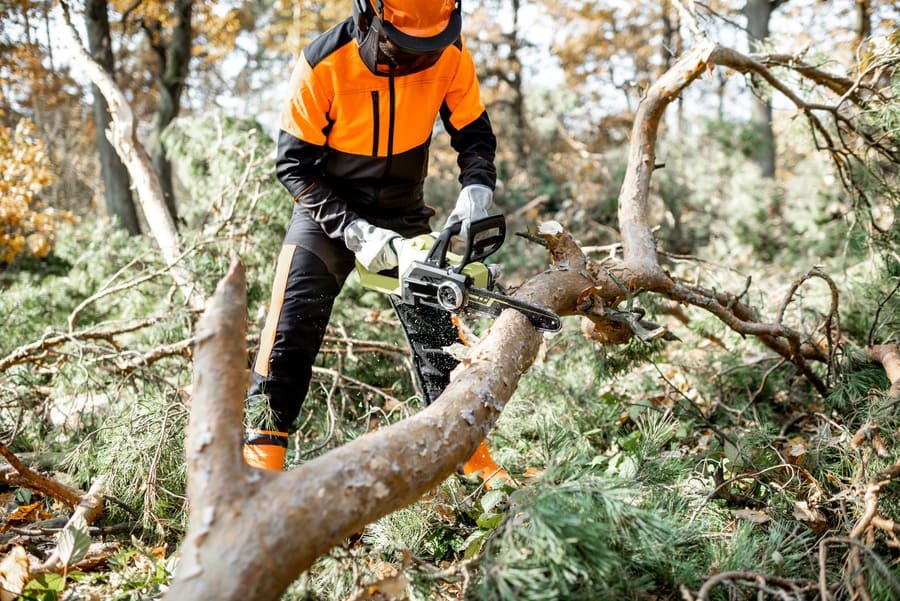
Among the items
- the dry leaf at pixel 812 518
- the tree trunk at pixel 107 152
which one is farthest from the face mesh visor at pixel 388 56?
the tree trunk at pixel 107 152

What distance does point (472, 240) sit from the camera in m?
1.92

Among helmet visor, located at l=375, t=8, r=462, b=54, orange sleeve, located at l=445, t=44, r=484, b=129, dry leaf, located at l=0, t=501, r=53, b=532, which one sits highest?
helmet visor, located at l=375, t=8, r=462, b=54

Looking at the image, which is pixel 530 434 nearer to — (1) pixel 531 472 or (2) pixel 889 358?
(1) pixel 531 472

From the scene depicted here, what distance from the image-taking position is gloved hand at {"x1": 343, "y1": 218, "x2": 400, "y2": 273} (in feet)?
7.27

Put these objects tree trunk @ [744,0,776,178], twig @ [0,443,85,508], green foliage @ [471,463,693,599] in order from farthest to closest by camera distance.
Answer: tree trunk @ [744,0,776,178] → twig @ [0,443,85,508] → green foliage @ [471,463,693,599]

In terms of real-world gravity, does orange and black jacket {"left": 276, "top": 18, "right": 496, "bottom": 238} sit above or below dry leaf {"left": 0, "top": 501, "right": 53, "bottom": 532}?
above

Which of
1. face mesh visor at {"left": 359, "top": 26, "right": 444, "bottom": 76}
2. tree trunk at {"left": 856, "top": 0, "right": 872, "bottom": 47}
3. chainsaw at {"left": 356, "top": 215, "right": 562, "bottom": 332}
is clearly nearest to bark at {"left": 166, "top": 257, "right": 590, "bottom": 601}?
chainsaw at {"left": 356, "top": 215, "right": 562, "bottom": 332}

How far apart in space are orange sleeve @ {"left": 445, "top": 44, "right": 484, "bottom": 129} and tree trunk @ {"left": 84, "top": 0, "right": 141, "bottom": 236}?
5880 mm

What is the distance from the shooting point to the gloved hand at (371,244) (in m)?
2.21

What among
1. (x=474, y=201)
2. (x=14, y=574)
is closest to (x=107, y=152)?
(x=474, y=201)

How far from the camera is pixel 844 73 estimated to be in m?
3.31

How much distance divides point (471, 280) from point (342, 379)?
1.40 meters

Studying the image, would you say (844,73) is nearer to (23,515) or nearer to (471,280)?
(471,280)

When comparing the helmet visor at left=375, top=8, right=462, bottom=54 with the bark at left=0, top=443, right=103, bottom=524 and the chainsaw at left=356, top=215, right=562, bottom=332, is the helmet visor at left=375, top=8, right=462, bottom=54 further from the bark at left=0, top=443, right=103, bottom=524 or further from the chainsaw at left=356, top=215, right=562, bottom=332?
the bark at left=0, top=443, right=103, bottom=524
